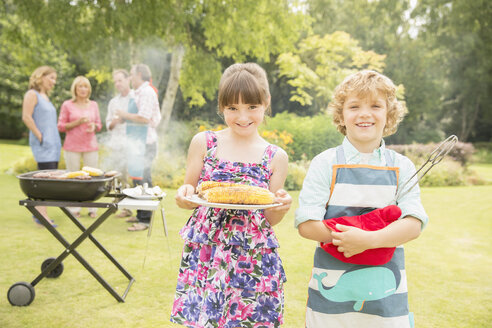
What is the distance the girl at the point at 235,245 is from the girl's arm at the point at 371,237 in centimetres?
38

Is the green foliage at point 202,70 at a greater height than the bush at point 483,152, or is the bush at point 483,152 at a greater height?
the green foliage at point 202,70

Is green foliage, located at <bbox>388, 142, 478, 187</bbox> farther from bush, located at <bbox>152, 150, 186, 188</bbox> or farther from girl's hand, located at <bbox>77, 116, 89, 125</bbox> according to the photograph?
girl's hand, located at <bbox>77, 116, 89, 125</bbox>

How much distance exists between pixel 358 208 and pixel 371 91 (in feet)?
1.50

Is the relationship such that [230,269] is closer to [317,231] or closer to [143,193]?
[317,231]

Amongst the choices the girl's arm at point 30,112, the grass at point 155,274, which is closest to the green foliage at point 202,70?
the grass at point 155,274

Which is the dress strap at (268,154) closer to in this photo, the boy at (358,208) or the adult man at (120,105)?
the boy at (358,208)

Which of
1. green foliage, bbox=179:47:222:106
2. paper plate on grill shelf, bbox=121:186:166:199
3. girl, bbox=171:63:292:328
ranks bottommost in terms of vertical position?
paper plate on grill shelf, bbox=121:186:166:199

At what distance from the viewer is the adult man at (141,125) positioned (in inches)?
222

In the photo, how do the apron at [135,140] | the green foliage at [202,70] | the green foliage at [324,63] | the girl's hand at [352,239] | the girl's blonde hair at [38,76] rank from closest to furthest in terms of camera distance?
the girl's hand at [352,239], the girl's blonde hair at [38,76], the apron at [135,140], the green foliage at [202,70], the green foliage at [324,63]

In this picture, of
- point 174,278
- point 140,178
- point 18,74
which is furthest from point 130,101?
point 18,74

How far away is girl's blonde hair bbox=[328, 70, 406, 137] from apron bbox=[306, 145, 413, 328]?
24 cm

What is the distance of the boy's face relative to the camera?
1667mm

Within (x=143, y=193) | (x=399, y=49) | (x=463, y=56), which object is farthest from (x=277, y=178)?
(x=463, y=56)

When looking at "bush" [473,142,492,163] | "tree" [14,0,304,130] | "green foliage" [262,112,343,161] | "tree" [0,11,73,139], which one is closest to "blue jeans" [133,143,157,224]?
"tree" [14,0,304,130]
